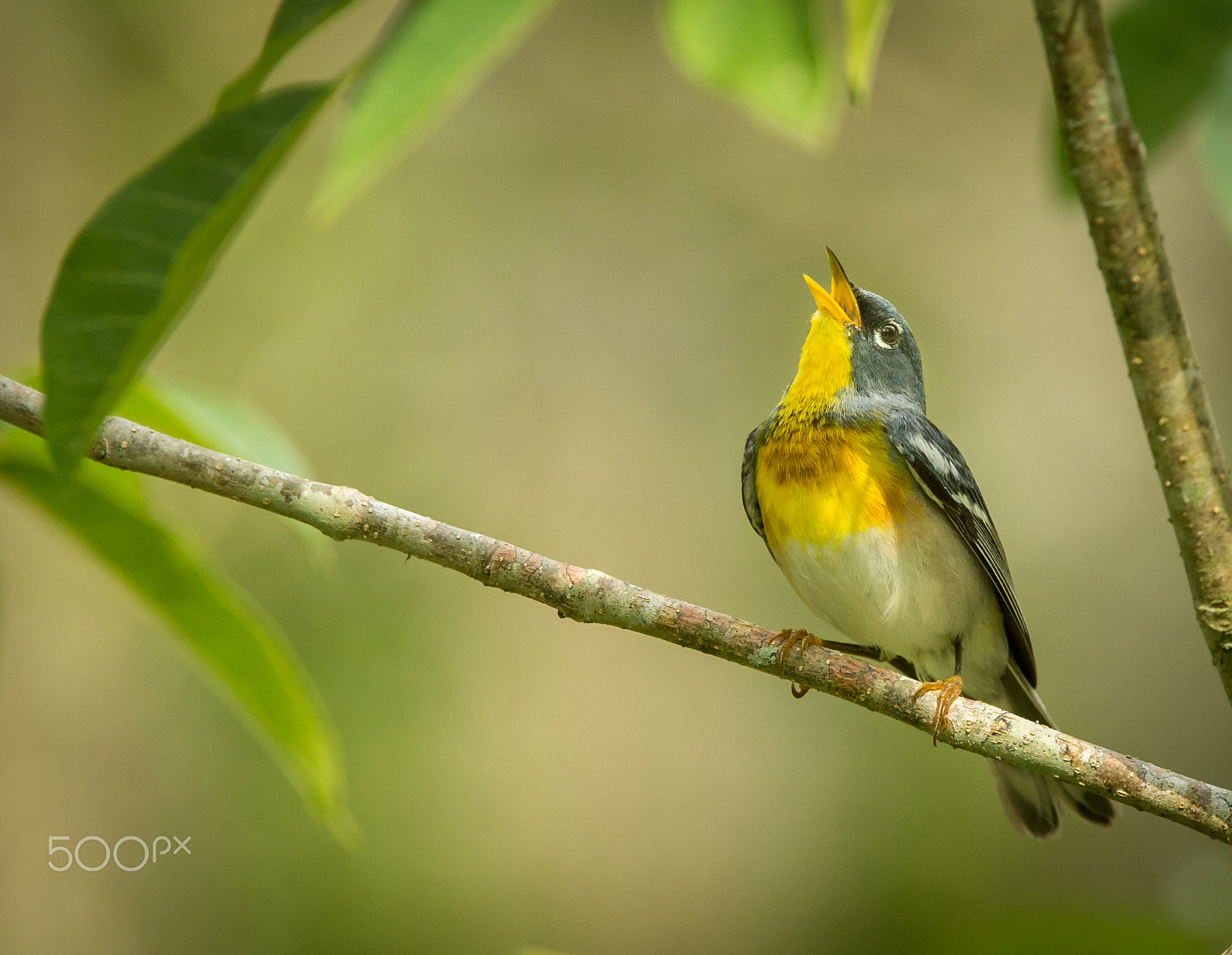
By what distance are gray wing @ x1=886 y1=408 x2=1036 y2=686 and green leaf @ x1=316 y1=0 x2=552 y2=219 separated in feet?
7.66

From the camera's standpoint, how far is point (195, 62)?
6.84 metres

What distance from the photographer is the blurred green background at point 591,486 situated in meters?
6.00

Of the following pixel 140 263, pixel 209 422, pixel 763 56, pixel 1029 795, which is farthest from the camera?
pixel 1029 795

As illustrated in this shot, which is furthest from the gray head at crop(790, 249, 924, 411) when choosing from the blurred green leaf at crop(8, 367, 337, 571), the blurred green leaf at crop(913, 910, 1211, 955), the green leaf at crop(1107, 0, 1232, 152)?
the blurred green leaf at crop(913, 910, 1211, 955)

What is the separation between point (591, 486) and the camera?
6766 mm

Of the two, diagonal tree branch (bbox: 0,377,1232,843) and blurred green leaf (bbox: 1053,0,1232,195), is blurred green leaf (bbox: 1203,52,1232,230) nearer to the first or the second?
blurred green leaf (bbox: 1053,0,1232,195)

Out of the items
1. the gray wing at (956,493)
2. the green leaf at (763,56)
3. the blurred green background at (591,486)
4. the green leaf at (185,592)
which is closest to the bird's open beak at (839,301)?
the gray wing at (956,493)

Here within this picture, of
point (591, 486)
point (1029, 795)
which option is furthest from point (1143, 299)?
point (591, 486)

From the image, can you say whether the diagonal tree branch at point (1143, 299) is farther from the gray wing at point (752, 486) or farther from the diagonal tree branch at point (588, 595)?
the gray wing at point (752, 486)

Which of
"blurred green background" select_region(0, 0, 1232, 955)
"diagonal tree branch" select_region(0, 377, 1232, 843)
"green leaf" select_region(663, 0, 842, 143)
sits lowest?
"blurred green background" select_region(0, 0, 1232, 955)

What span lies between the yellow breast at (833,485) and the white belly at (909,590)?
0.14ft

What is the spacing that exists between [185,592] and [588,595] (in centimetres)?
69

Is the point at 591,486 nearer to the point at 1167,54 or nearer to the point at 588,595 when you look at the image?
the point at 588,595

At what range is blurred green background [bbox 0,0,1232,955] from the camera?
6.00 meters
